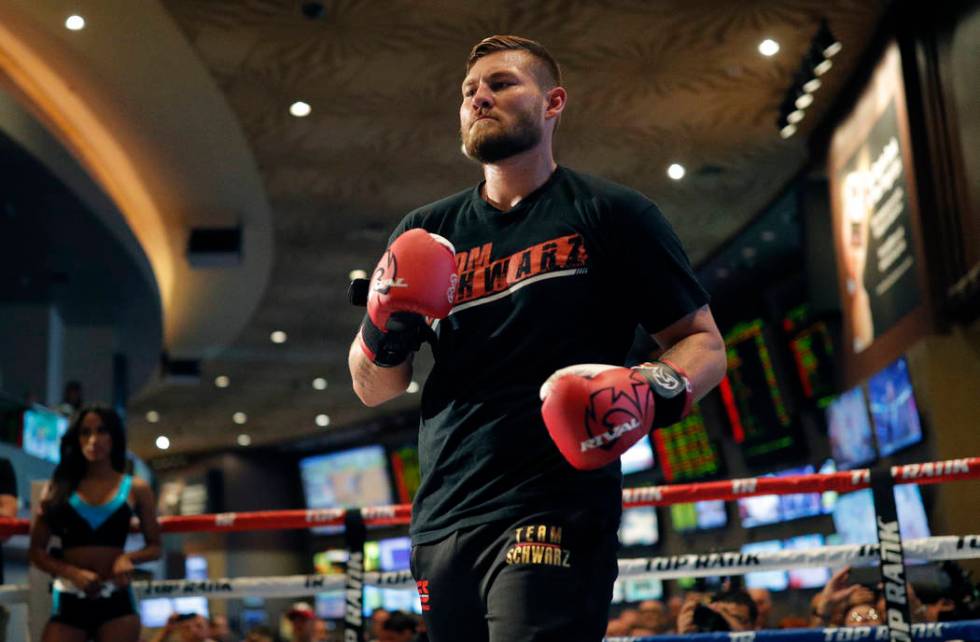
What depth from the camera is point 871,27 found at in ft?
23.7

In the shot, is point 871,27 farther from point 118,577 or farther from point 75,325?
point 75,325

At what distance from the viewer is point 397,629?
20.6 feet

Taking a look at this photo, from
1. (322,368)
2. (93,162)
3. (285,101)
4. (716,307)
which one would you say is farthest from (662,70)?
(322,368)

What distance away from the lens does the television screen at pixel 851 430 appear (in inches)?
308

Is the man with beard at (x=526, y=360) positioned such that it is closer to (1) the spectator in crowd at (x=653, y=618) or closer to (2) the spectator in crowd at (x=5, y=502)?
(2) the spectator in crowd at (x=5, y=502)

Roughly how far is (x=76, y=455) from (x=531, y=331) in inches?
112

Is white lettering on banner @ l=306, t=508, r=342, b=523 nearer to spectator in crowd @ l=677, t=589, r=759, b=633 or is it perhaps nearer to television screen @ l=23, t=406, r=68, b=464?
spectator in crowd @ l=677, t=589, r=759, b=633

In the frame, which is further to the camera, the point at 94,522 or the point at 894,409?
the point at 894,409

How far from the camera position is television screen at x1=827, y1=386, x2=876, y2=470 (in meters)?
7.83

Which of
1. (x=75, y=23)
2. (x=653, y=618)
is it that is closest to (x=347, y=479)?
(x=75, y=23)

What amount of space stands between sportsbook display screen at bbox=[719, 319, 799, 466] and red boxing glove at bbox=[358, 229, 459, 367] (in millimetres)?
9401

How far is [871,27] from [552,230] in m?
6.06

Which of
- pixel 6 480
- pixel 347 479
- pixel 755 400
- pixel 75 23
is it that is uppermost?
pixel 75 23

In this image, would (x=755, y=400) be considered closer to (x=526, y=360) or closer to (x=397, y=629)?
(x=397, y=629)
